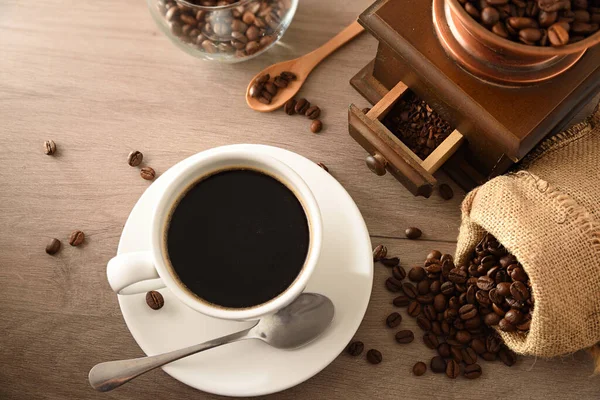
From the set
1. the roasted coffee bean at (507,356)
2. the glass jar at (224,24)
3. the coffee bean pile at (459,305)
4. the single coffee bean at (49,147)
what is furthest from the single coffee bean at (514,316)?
the single coffee bean at (49,147)

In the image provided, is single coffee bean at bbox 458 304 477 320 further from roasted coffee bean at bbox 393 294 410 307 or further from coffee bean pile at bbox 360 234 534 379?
roasted coffee bean at bbox 393 294 410 307

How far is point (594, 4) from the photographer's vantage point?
100 cm

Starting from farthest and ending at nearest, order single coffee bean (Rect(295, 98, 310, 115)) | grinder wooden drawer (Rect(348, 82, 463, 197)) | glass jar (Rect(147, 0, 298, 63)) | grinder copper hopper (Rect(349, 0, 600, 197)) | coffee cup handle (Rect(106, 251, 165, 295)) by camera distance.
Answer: single coffee bean (Rect(295, 98, 310, 115))
glass jar (Rect(147, 0, 298, 63))
grinder wooden drawer (Rect(348, 82, 463, 197))
grinder copper hopper (Rect(349, 0, 600, 197))
coffee cup handle (Rect(106, 251, 165, 295))

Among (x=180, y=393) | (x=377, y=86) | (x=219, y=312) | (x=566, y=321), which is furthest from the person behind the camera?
(x=377, y=86)

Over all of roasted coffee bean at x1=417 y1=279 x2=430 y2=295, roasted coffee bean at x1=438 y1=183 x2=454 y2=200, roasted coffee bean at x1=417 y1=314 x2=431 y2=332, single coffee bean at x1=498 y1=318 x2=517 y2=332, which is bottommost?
roasted coffee bean at x1=417 y1=314 x2=431 y2=332

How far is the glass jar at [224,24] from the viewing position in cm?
127

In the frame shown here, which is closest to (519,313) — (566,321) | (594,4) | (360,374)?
(566,321)

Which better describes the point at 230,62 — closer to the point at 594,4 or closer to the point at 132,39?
the point at 132,39

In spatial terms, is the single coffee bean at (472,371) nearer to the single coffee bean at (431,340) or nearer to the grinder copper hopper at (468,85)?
the single coffee bean at (431,340)

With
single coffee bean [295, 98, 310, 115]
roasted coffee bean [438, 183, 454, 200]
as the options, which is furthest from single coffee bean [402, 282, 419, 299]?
single coffee bean [295, 98, 310, 115]

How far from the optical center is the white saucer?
1087mm

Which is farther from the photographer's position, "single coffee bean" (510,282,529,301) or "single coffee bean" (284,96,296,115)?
"single coffee bean" (284,96,296,115)

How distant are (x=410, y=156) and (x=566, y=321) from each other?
0.40 m

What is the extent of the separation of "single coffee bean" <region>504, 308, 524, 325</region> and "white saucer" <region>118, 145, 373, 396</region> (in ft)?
0.86
